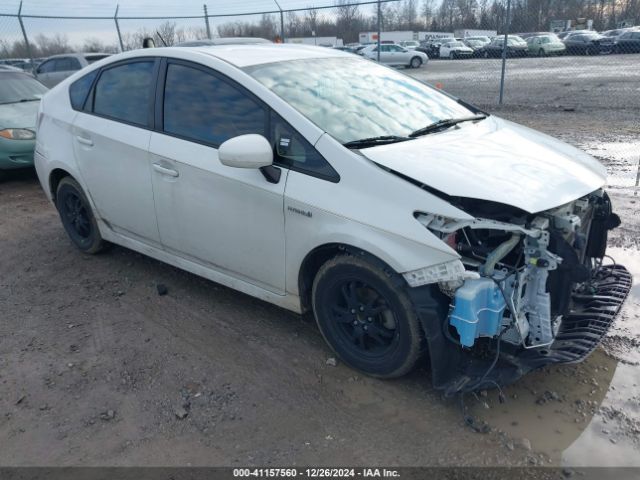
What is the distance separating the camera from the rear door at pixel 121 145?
393cm

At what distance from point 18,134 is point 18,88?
148cm

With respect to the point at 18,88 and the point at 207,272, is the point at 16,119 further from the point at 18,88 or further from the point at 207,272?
the point at 207,272

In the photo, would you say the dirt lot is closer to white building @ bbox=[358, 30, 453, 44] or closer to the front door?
the front door

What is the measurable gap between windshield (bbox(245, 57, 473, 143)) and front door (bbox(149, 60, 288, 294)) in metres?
0.29

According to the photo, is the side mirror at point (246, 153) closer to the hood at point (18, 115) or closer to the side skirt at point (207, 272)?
the side skirt at point (207, 272)

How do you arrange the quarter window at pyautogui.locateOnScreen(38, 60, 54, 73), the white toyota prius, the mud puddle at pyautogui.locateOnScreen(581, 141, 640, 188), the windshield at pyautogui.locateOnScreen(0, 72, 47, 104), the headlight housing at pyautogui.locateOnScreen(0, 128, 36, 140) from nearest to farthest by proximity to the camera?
the white toyota prius
the mud puddle at pyautogui.locateOnScreen(581, 141, 640, 188)
the headlight housing at pyautogui.locateOnScreen(0, 128, 36, 140)
the windshield at pyautogui.locateOnScreen(0, 72, 47, 104)
the quarter window at pyautogui.locateOnScreen(38, 60, 54, 73)

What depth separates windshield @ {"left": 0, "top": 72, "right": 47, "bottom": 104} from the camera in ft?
26.7

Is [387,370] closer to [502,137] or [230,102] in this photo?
[502,137]

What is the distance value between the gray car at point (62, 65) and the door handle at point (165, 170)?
1270 centimetres

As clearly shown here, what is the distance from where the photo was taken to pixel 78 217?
493 cm

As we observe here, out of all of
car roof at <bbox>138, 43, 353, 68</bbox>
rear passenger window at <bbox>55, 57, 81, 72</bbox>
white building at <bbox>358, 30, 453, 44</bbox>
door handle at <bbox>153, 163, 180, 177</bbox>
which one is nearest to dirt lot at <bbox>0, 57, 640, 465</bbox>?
door handle at <bbox>153, 163, 180, 177</bbox>

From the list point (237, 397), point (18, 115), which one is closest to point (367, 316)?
point (237, 397)

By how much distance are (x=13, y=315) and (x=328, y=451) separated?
2.77 meters

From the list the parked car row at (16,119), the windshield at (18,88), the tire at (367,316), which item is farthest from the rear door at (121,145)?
the windshield at (18,88)
